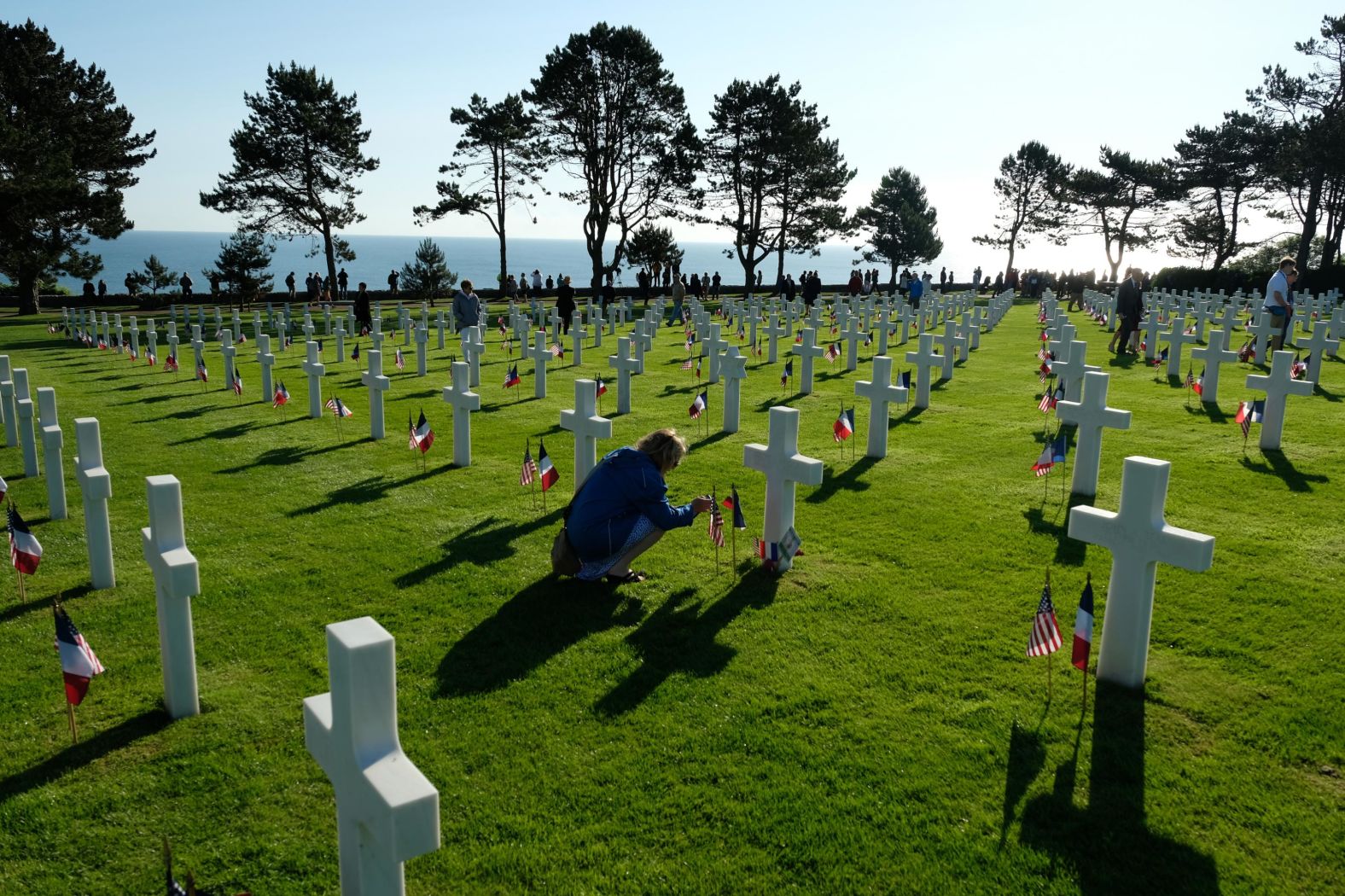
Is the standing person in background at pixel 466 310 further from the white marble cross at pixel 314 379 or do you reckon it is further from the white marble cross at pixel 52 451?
the white marble cross at pixel 52 451

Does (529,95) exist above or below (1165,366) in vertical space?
above

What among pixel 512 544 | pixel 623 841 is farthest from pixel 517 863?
pixel 512 544

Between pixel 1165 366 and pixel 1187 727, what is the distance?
14312 mm

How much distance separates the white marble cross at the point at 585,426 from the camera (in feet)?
26.1

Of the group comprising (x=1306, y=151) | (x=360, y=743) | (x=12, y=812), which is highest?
(x=1306, y=151)

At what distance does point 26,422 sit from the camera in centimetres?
923

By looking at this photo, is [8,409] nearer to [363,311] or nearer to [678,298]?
[363,311]

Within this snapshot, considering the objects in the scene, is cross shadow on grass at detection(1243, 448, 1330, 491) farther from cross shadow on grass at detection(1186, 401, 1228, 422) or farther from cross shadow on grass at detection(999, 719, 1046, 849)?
cross shadow on grass at detection(999, 719, 1046, 849)

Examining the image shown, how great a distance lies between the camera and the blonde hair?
239 inches

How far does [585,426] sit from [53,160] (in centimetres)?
2711

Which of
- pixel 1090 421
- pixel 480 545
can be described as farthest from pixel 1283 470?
pixel 480 545

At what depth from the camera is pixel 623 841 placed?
3.65 meters

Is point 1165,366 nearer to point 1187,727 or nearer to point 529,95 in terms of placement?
point 1187,727

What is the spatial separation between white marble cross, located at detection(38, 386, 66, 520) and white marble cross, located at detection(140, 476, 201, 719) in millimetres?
3248
